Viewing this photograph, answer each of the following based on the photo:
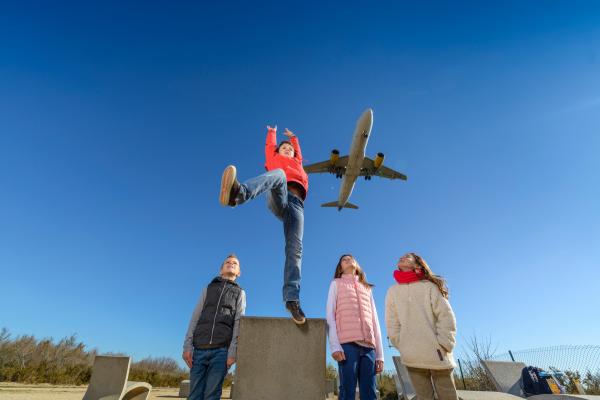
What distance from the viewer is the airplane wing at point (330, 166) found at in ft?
79.1

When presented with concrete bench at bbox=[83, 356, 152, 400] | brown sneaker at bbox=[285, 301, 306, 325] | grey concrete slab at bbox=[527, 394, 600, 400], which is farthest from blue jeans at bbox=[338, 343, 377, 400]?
concrete bench at bbox=[83, 356, 152, 400]

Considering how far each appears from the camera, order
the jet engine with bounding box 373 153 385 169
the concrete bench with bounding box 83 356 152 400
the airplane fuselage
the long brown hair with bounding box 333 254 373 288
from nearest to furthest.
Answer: the long brown hair with bounding box 333 254 373 288 → the concrete bench with bounding box 83 356 152 400 → the airplane fuselage → the jet engine with bounding box 373 153 385 169

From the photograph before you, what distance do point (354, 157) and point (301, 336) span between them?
757 inches

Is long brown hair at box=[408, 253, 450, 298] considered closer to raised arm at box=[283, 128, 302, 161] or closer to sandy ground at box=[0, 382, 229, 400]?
raised arm at box=[283, 128, 302, 161]

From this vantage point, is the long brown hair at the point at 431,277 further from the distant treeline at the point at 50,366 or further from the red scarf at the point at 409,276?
the distant treeline at the point at 50,366

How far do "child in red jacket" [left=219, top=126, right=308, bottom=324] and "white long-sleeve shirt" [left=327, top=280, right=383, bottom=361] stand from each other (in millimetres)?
398

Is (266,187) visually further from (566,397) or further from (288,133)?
(566,397)

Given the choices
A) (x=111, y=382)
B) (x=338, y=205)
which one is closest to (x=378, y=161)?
(x=338, y=205)

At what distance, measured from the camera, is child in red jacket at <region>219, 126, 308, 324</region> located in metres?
2.31

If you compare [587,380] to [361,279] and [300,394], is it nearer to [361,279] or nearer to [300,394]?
[361,279]

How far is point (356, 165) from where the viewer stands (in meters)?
21.7

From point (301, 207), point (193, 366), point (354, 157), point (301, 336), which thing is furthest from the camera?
point (354, 157)

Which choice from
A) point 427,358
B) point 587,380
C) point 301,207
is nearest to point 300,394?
point 427,358

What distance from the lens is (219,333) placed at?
2.83 meters
